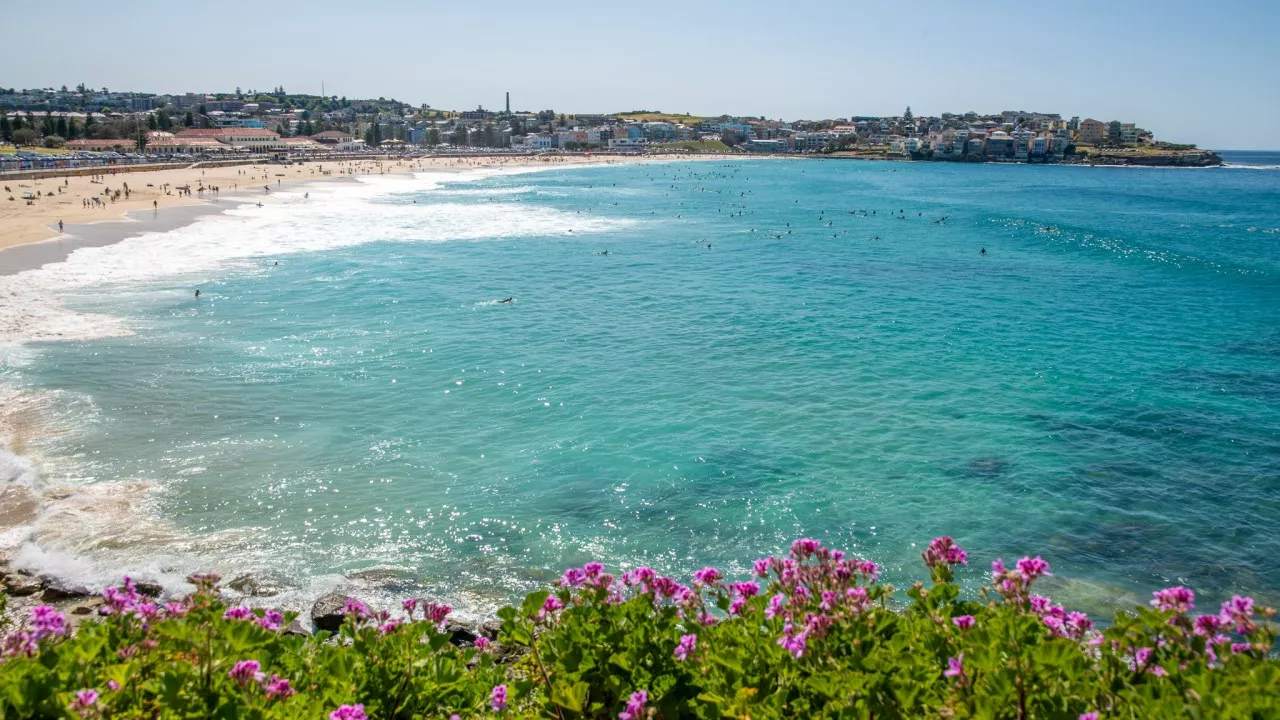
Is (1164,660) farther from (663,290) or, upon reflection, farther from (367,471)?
(663,290)

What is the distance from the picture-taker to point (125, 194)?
70.6m

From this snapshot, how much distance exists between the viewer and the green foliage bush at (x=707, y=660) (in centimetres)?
466

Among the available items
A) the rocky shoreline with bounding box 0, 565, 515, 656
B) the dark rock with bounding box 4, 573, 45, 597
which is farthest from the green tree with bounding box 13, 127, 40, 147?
the rocky shoreline with bounding box 0, 565, 515, 656

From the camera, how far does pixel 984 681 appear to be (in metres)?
4.92

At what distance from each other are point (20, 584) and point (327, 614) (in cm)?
529

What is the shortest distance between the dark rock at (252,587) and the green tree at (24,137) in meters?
143

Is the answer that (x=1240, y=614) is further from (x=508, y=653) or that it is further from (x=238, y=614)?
(x=508, y=653)

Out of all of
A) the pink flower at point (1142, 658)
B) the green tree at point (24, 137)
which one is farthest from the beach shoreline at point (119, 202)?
the pink flower at point (1142, 658)

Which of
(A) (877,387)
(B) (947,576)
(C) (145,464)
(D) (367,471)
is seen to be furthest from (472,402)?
(B) (947,576)

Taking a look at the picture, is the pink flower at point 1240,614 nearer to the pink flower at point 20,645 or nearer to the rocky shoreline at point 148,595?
the pink flower at point 20,645

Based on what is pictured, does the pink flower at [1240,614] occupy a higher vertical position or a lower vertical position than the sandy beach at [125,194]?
lower

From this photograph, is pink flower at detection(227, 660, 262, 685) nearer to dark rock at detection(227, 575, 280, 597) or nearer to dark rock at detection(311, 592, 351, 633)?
dark rock at detection(311, 592, 351, 633)

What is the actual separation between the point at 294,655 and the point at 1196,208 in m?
108

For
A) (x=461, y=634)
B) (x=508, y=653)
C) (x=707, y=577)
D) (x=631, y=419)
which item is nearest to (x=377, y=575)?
(x=461, y=634)
